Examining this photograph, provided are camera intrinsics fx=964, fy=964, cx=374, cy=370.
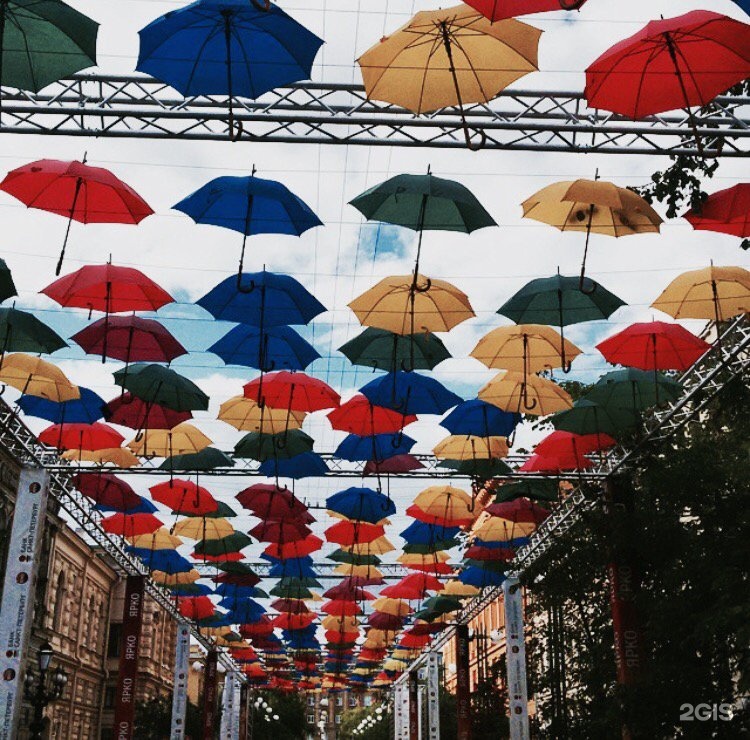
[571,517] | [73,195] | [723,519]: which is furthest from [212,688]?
[73,195]

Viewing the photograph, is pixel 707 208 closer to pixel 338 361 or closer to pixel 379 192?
pixel 379 192

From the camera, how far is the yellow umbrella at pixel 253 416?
1526 cm

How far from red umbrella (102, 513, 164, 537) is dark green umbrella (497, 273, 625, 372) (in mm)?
11798

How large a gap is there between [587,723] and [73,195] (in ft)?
45.5

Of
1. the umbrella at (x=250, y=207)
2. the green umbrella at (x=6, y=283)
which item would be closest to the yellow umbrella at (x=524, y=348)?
the umbrella at (x=250, y=207)

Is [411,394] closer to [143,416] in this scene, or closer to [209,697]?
[143,416]

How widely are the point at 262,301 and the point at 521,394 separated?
428 cm

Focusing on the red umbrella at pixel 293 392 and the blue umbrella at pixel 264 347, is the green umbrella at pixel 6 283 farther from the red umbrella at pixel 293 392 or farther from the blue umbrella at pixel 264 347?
the red umbrella at pixel 293 392

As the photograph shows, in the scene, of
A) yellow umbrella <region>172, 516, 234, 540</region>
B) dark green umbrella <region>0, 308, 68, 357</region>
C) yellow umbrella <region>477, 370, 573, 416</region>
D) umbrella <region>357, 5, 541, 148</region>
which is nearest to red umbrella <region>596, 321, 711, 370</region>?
yellow umbrella <region>477, 370, 573, 416</region>

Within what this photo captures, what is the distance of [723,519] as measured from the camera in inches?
567

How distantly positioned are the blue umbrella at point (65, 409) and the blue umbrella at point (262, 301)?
403cm

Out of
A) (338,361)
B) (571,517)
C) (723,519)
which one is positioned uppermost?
(338,361)

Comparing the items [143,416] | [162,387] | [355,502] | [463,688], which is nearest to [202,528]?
[355,502]

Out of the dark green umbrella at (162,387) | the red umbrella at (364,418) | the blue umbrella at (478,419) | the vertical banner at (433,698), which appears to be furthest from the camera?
the vertical banner at (433,698)
